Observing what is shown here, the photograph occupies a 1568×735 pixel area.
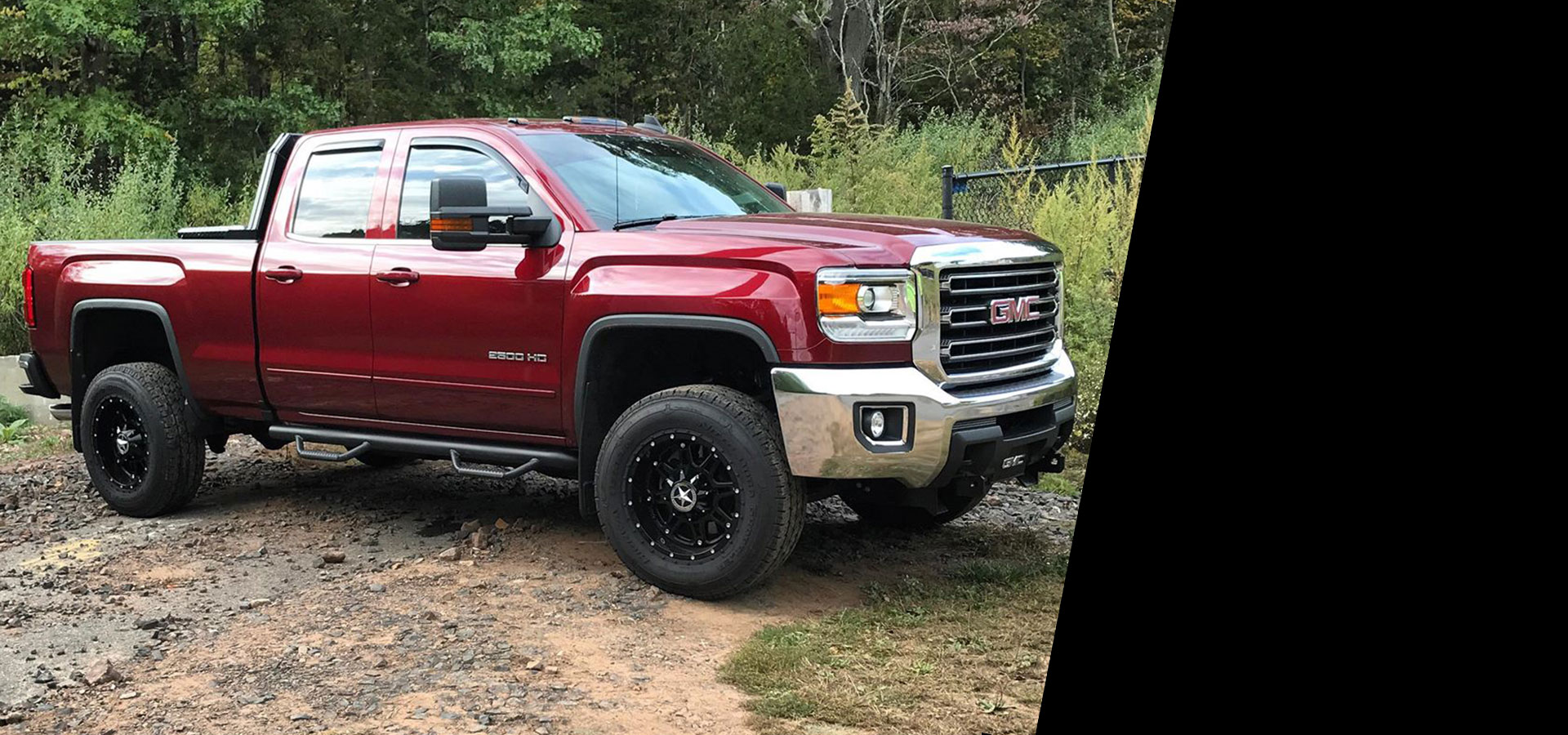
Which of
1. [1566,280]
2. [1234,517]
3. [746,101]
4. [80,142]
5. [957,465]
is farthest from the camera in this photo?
[746,101]

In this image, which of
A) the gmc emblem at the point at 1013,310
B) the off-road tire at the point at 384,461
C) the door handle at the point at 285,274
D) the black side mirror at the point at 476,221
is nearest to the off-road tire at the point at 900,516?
the gmc emblem at the point at 1013,310

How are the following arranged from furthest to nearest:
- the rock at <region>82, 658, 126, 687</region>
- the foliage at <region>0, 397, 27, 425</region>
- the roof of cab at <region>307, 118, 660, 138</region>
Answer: the foliage at <region>0, 397, 27, 425</region>, the roof of cab at <region>307, 118, 660, 138</region>, the rock at <region>82, 658, 126, 687</region>

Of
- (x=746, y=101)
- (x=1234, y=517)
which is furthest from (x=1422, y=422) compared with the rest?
(x=746, y=101)

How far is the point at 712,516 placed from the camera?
5.54 m

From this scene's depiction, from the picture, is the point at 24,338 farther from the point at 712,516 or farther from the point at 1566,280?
the point at 1566,280

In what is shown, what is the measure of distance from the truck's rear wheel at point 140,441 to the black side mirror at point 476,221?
2261 millimetres

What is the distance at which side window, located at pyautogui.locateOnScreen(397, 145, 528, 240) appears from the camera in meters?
6.28

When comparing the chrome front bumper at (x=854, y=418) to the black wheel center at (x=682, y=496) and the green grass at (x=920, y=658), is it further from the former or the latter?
the green grass at (x=920, y=658)

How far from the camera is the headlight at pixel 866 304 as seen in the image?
5156mm

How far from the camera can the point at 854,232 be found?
5.45 m

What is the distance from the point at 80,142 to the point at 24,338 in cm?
896

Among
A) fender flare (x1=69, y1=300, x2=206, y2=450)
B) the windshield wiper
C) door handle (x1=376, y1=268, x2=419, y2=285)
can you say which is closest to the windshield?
the windshield wiper

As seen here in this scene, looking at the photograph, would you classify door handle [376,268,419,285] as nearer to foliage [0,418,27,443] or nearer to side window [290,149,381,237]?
side window [290,149,381,237]

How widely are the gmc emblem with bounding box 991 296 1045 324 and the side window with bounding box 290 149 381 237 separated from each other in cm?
303
